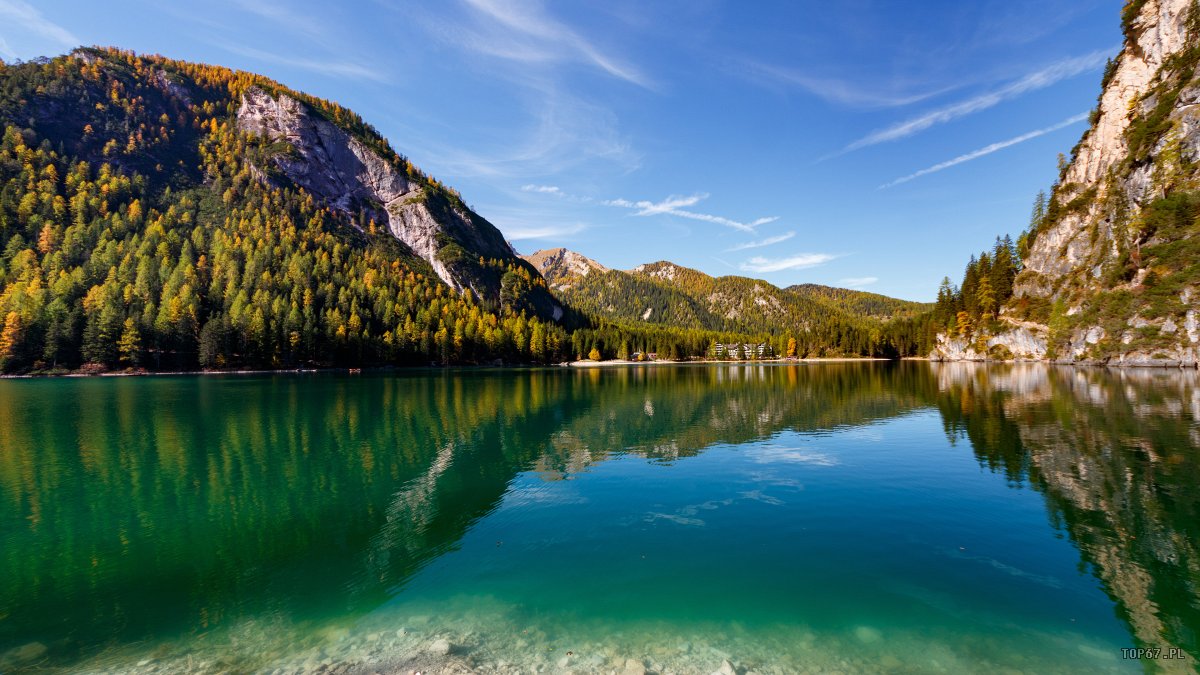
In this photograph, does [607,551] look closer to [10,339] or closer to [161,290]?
[10,339]

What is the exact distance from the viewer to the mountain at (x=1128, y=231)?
99375 mm

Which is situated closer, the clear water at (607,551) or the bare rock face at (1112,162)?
the clear water at (607,551)

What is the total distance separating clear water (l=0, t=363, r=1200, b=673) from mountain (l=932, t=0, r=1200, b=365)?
3656 inches

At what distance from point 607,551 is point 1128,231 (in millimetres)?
161323

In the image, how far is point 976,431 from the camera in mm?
38344

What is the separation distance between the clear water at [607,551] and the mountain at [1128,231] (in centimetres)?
9285

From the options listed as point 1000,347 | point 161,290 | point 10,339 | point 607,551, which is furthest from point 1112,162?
point 10,339

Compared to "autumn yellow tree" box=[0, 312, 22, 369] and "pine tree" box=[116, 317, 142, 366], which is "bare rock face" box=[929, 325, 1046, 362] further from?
"autumn yellow tree" box=[0, 312, 22, 369]

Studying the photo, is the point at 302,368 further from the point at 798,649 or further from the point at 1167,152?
the point at 1167,152

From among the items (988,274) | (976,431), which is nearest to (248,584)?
(976,431)

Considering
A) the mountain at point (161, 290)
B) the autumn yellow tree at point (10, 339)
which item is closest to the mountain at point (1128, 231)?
the mountain at point (161, 290)

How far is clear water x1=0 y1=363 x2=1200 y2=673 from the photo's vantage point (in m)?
11.3

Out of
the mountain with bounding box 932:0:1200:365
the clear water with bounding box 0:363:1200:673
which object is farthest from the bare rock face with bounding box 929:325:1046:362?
the clear water with bounding box 0:363:1200:673

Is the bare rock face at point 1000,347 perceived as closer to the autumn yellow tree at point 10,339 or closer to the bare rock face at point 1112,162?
the bare rock face at point 1112,162
